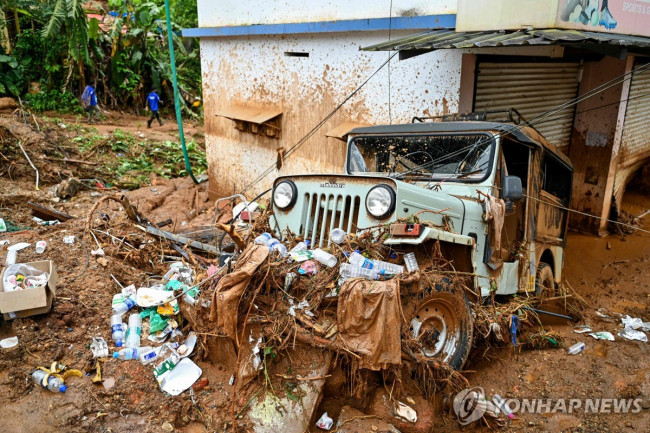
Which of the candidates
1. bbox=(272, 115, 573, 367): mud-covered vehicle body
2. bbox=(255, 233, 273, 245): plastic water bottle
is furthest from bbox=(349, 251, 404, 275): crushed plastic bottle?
bbox=(255, 233, 273, 245): plastic water bottle

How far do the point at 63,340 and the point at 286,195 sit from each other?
237 centimetres

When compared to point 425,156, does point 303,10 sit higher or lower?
higher

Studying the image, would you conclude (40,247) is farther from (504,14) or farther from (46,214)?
(504,14)

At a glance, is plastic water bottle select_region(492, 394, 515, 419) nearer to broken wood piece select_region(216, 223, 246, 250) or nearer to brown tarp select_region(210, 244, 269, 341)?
brown tarp select_region(210, 244, 269, 341)

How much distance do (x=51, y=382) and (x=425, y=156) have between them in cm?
407

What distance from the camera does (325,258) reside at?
4.29 meters

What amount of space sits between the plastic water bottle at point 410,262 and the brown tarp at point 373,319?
51 centimetres

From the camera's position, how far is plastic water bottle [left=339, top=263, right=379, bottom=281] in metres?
4.09

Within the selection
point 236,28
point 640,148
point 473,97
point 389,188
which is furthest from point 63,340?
point 640,148

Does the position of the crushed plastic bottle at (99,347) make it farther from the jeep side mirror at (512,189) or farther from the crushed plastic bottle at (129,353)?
the jeep side mirror at (512,189)

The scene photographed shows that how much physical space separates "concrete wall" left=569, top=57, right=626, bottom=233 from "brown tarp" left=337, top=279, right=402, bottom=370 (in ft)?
25.2

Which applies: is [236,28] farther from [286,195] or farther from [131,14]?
[131,14]

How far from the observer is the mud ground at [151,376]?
13.0 ft

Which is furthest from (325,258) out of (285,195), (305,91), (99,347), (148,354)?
(305,91)
